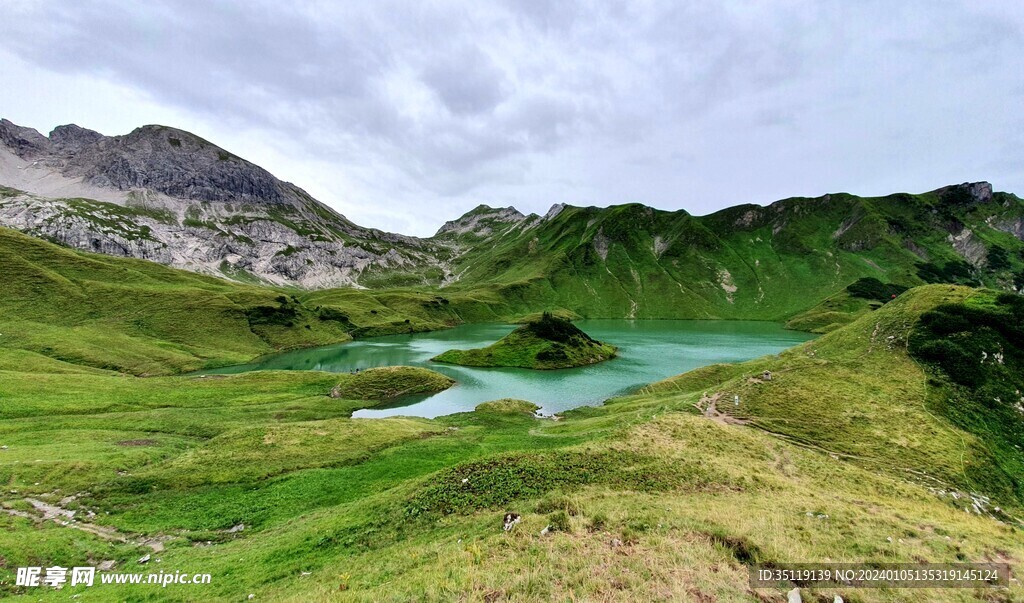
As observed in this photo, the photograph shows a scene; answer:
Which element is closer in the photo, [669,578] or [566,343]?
[669,578]

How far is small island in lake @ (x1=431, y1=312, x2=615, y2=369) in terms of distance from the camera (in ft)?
315

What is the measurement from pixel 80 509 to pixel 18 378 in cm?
4596

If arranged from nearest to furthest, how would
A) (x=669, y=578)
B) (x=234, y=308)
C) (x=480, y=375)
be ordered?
(x=669, y=578)
(x=480, y=375)
(x=234, y=308)

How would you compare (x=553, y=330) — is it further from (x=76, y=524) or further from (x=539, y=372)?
(x=76, y=524)

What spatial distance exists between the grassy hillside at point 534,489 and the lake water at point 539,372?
15430 millimetres

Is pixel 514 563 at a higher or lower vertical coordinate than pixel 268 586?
higher

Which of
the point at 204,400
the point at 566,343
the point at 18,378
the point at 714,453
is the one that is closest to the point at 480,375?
the point at 566,343

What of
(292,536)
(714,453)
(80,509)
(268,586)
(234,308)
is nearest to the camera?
Result: (268,586)

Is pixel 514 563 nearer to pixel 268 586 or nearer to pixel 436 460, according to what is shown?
pixel 268 586

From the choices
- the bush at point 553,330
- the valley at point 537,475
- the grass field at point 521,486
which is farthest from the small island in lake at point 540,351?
the grass field at point 521,486

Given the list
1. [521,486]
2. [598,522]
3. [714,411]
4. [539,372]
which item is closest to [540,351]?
[539,372]

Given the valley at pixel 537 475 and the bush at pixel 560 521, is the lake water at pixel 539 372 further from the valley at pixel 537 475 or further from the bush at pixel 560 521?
the bush at pixel 560 521

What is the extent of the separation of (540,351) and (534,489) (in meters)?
77.3

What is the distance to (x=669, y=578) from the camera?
11.6 meters
